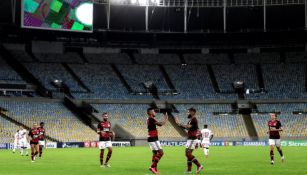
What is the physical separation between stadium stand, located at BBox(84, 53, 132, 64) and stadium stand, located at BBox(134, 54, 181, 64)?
1831 mm

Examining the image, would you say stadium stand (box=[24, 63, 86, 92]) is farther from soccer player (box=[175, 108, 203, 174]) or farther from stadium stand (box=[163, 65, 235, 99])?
soccer player (box=[175, 108, 203, 174])

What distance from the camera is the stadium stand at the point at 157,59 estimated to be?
8944cm

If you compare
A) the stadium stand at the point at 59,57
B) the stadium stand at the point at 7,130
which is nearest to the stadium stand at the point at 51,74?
the stadium stand at the point at 59,57

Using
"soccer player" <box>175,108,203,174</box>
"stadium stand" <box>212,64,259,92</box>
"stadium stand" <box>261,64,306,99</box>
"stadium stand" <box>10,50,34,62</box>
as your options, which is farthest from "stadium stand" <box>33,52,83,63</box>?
"soccer player" <box>175,108,203,174</box>

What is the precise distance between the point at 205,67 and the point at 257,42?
9725mm

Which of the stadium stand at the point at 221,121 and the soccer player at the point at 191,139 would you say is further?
the stadium stand at the point at 221,121

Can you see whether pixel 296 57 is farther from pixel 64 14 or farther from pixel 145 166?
pixel 145 166

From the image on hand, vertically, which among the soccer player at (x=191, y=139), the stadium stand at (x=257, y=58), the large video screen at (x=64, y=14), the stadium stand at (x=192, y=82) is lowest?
the soccer player at (x=191, y=139)

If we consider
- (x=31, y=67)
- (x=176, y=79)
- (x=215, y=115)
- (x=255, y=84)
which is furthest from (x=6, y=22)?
(x=255, y=84)

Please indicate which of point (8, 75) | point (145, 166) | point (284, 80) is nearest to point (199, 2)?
point (284, 80)

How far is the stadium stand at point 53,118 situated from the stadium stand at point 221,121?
15.1m

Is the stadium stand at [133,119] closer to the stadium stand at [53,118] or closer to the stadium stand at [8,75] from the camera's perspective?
the stadium stand at [53,118]

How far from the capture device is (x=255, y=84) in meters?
84.4

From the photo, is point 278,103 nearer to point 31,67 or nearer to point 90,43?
point 90,43
